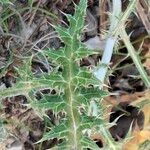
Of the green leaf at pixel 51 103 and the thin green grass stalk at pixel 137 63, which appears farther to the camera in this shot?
the thin green grass stalk at pixel 137 63

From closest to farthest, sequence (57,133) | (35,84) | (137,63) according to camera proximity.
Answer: (57,133) → (35,84) → (137,63)

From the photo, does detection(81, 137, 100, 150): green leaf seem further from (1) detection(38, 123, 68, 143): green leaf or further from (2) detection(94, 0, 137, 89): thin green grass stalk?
(2) detection(94, 0, 137, 89): thin green grass stalk

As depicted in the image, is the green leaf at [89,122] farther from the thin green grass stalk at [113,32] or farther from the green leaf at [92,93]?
the thin green grass stalk at [113,32]

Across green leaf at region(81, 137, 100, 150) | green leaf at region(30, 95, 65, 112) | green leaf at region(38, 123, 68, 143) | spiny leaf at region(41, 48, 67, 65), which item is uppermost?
spiny leaf at region(41, 48, 67, 65)

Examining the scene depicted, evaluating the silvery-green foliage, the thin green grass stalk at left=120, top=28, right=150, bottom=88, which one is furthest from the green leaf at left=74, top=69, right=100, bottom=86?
the thin green grass stalk at left=120, top=28, right=150, bottom=88

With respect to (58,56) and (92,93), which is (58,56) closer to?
(58,56)

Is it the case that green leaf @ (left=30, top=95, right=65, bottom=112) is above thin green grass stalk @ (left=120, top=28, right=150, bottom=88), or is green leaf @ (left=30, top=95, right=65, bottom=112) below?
below

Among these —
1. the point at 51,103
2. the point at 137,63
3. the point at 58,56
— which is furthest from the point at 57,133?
the point at 137,63

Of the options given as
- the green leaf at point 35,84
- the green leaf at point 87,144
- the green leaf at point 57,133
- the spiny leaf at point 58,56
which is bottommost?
the green leaf at point 87,144

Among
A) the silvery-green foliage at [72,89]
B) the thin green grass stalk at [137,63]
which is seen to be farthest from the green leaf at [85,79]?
the thin green grass stalk at [137,63]

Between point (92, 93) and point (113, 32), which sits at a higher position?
point (113, 32)

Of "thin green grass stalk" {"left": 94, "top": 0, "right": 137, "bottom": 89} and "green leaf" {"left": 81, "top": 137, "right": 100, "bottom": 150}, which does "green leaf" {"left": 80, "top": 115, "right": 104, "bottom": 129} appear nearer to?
"green leaf" {"left": 81, "top": 137, "right": 100, "bottom": 150}

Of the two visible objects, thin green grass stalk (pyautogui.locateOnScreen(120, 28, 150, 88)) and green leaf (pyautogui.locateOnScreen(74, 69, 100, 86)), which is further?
thin green grass stalk (pyautogui.locateOnScreen(120, 28, 150, 88))
